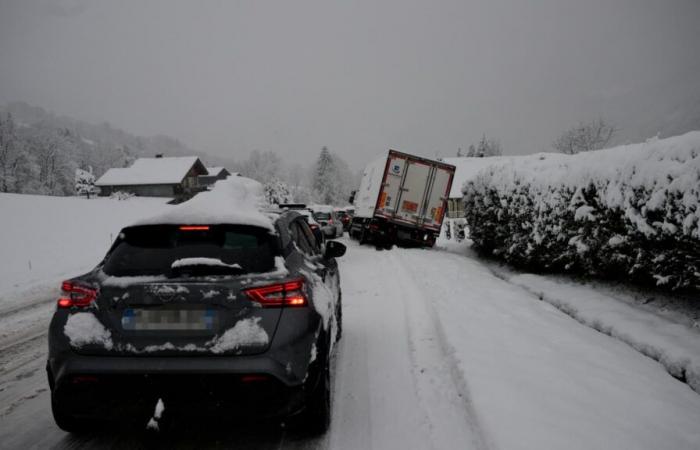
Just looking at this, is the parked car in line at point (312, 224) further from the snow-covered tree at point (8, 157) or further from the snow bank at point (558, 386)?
the snow-covered tree at point (8, 157)

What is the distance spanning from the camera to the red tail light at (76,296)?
2.45 m

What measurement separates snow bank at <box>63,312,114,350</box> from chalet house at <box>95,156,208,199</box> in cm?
6444

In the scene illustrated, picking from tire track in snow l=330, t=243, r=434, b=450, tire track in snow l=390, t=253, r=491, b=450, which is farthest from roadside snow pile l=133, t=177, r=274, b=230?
tire track in snow l=390, t=253, r=491, b=450

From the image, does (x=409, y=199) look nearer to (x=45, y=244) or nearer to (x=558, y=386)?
(x=558, y=386)

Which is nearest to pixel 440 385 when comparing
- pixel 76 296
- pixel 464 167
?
pixel 76 296

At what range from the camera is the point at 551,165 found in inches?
332

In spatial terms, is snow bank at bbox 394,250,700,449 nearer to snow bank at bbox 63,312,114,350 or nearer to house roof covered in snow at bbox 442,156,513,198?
snow bank at bbox 63,312,114,350

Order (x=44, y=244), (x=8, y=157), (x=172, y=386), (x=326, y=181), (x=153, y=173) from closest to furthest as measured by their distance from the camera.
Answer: (x=172, y=386) → (x=44, y=244) → (x=8, y=157) → (x=153, y=173) → (x=326, y=181)

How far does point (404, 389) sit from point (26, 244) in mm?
17258

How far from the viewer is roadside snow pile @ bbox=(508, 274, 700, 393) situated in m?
4.03

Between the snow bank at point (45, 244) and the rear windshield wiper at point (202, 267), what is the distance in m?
7.54

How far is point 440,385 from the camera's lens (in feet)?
12.1

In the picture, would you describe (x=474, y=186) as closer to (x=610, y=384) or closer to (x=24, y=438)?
(x=610, y=384)

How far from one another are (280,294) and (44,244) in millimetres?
17346
